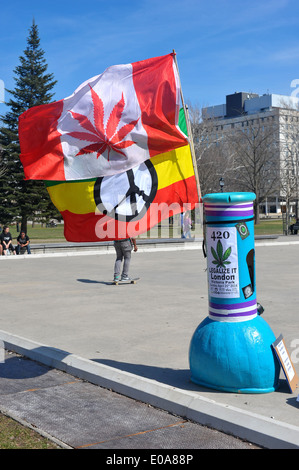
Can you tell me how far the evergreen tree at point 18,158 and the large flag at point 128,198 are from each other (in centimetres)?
3939

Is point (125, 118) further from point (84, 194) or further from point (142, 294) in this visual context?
point (142, 294)

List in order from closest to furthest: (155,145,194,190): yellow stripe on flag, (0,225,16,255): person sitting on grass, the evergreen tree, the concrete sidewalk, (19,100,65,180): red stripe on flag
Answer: the concrete sidewalk, (19,100,65,180): red stripe on flag, (155,145,194,190): yellow stripe on flag, (0,225,16,255): person sitting on grass, the evergreen tree

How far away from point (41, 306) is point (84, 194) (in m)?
5.25

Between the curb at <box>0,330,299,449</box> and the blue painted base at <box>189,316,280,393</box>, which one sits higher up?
the blue painted base at <box>189,316,280,393</box>

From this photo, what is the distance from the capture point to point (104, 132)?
20.9ft

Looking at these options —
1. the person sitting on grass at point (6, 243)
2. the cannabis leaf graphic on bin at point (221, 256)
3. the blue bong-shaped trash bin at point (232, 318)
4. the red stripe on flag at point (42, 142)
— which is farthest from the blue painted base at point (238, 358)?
the person sitting on grass at point (6, 243)

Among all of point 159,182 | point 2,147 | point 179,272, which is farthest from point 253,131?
point 159,182

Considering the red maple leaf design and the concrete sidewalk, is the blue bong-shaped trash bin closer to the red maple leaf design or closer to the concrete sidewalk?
the concrete sidewalk

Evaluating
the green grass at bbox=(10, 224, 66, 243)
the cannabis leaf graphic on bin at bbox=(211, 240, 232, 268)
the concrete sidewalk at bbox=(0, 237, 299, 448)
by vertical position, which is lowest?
the concrete sidewalk at bbox=(0, 237, 299, 448)

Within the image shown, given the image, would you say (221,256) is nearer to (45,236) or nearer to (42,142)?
(42,142)

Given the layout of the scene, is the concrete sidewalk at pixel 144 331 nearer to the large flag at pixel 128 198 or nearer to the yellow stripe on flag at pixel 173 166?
the large flag at pixel 128 198

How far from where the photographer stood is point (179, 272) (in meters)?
17.0

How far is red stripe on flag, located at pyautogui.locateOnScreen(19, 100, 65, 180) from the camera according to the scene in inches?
254

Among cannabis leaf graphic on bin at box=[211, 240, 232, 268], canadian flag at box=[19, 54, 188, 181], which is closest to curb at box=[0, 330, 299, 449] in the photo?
cannabis leaf graphic on bin at box=[211, 240, 232, 268]
